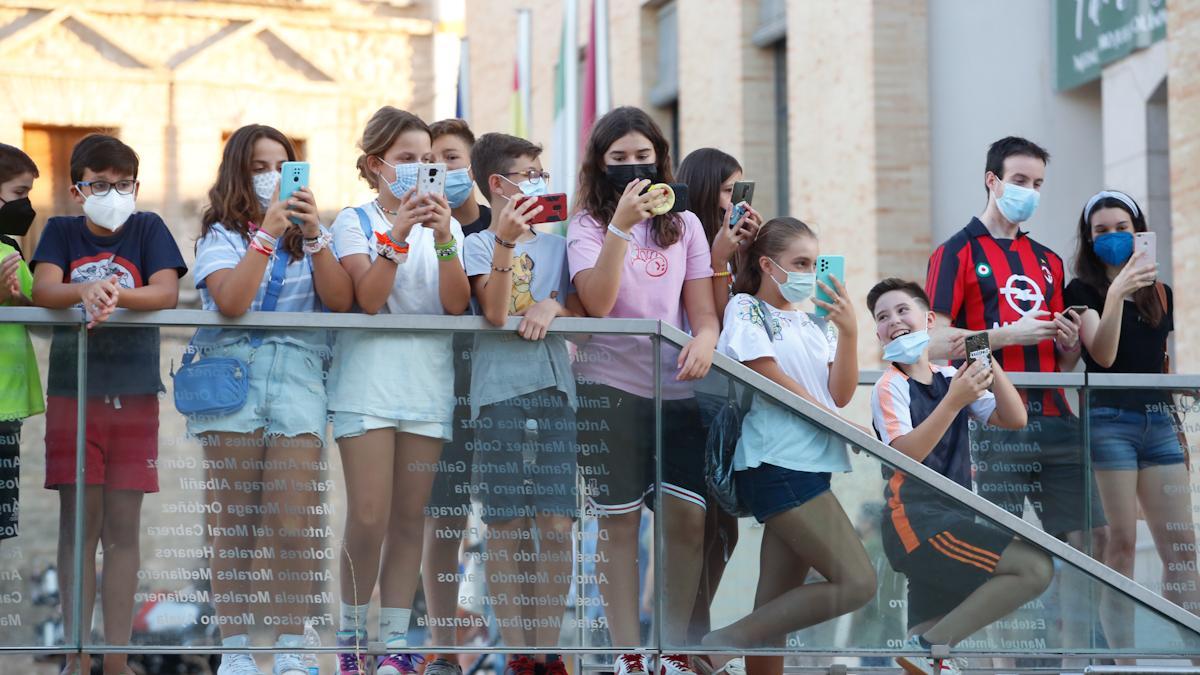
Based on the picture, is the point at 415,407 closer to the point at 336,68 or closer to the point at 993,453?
the point at 993,453

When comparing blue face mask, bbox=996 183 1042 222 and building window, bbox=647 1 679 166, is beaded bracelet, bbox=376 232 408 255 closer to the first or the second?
blue face mask, bbox=996 183 1042 222

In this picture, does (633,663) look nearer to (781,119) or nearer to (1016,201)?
(1016,201)

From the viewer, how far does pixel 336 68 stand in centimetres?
2814

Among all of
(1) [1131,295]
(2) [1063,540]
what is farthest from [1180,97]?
(2) [1063,540]

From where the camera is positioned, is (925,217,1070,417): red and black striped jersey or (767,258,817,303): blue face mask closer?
(767,258,817,303): blue face mask

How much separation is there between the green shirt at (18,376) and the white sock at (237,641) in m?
1.02

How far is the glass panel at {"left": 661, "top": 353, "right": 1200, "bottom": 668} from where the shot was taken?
260 inches

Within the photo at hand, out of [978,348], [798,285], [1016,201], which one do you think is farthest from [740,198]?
[1016,201]

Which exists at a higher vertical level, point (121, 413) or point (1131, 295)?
point (1131, 295)

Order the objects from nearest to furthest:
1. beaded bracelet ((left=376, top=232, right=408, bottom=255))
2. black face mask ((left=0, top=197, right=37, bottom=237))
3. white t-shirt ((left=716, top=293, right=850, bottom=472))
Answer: beaded bracelet ((left=376, top=232, right=408, bottom=255)) → white t-shirt ((left=716, top=293, right=850, bottom=472)) → black face mask ((left=0, top=197, right=37, bottom=237))

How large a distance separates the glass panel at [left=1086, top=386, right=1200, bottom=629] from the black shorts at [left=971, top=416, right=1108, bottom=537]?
7 centimetres

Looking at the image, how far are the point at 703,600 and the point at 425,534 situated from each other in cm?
103

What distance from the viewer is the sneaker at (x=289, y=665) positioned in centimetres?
629

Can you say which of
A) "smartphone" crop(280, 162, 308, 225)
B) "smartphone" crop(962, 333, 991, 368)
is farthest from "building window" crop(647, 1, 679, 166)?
"smartphone" crop(280, 162, 308, 225)
